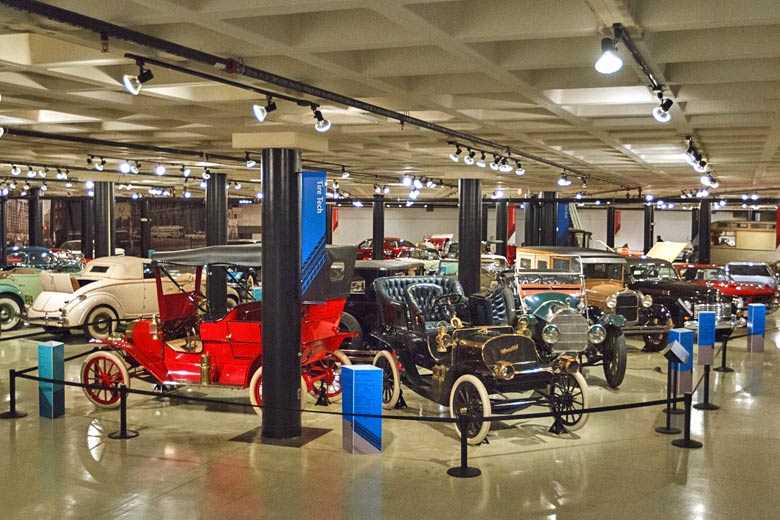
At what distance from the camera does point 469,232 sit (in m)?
16.0

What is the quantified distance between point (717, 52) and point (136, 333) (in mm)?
7090

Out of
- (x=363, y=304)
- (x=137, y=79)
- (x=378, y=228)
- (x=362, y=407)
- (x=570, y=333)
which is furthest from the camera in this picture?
(x=378, y=228)

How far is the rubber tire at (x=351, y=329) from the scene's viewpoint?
11953 millimetres

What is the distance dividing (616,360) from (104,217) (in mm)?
13765

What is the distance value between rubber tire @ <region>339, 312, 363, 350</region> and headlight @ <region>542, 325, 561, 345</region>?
12.5 feet

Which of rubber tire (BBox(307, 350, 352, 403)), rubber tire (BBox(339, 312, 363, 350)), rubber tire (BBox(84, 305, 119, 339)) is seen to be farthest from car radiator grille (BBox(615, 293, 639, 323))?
rubber tire (BBox(84, 305, 119, 339))

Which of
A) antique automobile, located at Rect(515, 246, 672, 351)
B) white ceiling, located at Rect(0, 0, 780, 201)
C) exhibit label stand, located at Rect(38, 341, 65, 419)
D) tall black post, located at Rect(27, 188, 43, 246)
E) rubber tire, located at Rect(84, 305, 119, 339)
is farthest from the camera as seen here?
tall black post, located at Rect(27, 188, 43, 246)

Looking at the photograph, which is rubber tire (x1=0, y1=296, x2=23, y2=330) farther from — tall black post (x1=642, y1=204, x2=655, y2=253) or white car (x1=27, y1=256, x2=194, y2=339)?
tall black post (x1=642, y1=204, x2=655, y2=253)

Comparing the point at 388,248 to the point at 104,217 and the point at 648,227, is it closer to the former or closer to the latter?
Result: the point at 648,227

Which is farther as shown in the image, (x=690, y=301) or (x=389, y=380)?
(x=690, y=301)

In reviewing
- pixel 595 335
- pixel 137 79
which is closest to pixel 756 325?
pixel 595 335

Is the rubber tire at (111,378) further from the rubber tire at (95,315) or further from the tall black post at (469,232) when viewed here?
the tall black post at (469,232)

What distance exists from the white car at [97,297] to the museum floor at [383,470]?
14.8 ft

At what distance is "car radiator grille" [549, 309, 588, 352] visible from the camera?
9.04m
